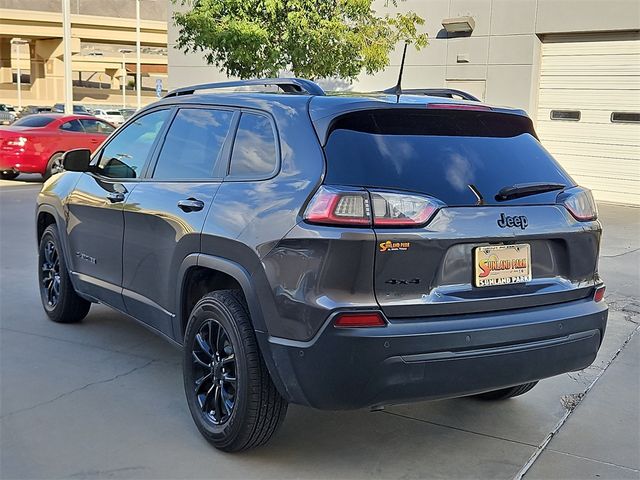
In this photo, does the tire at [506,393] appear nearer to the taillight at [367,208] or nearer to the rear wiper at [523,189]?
the rear wiper at [523,189]

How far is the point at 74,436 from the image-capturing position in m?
3.90

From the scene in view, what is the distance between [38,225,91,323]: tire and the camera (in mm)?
5770

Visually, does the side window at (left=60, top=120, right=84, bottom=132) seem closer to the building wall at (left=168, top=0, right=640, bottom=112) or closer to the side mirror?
the building wall at (left=168, top=0, right=640, bottom=112)

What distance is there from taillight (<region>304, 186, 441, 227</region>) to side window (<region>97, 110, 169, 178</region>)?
1.86 m

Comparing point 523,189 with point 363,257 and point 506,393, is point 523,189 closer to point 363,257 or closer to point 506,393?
point 363,257

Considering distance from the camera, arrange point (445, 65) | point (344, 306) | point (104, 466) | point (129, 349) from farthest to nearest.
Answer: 1. point (445, 65)
2. point (129, 349)
3. point (104, 466)
4. point (344, 306)

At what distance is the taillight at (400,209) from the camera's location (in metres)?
3.19

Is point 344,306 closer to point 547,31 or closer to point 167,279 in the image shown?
point 167,279

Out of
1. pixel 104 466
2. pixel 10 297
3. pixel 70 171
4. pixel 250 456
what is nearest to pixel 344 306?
pixel 250 456

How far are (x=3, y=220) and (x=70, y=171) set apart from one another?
593 cm

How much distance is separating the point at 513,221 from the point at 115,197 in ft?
8.65

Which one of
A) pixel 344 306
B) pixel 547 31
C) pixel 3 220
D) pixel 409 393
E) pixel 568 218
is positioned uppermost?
pixel 547 31

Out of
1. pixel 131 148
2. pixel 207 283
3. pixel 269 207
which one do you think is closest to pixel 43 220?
pixel 131 148

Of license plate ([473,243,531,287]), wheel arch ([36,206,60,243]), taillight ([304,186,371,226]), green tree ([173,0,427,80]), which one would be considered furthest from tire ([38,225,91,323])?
green tree ([173,0,427,80])
